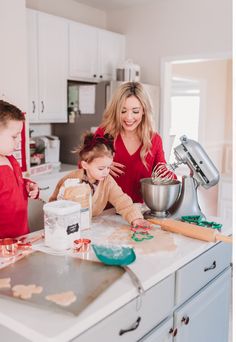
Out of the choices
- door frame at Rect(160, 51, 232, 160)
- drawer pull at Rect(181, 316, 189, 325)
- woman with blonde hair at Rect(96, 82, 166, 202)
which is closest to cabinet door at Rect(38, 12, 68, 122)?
door frame at Rect(160, 51, 232, 160)

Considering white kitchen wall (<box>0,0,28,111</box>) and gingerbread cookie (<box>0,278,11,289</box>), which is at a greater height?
white kitchen wall (<box>0,0,28,111</box>)

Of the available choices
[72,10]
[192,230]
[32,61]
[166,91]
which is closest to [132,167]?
[192,230]

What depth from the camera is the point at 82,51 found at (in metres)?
3.85

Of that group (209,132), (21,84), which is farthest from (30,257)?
(209,132)

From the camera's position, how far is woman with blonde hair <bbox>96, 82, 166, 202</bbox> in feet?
6.20

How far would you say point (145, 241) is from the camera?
1.43 metres

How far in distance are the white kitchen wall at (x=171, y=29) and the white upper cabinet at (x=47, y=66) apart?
95 cm

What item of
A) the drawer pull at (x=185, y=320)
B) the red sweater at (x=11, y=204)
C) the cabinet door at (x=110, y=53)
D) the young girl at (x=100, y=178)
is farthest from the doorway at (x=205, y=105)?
the drawer pull at (x=185, y=320)

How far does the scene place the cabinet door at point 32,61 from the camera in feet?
10.9

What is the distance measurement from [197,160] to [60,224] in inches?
28.9

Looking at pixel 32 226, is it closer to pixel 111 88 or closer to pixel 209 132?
pixel 111 88

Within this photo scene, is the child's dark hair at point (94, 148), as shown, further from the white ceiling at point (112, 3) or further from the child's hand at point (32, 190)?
the white ceiling at point (112, 3)

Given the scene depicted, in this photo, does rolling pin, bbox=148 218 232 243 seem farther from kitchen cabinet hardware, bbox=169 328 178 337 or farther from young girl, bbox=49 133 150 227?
kitchen cabinet hardware, bbox=169 328 178 337

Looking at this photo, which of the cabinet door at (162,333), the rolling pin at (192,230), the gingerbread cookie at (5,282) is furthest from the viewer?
the rolling pin at (192,230)
